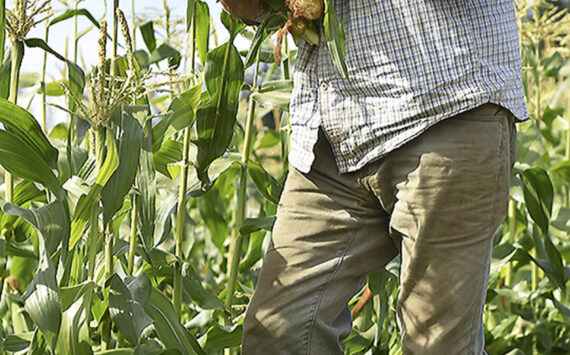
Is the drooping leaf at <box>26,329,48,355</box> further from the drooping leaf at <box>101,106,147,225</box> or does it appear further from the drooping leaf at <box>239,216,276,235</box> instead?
the drooping leaf at <box>239,216,276,235</box>

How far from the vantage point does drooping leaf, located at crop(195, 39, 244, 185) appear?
73.0 inches

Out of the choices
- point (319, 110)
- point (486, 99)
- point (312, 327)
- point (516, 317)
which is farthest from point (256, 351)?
point (516, 317)

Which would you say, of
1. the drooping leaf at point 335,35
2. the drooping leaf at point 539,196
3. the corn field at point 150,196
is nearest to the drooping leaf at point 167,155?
the corn field at point 150,196

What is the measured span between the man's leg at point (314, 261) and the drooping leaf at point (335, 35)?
0.27 m

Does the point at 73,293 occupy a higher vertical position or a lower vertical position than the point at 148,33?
lower

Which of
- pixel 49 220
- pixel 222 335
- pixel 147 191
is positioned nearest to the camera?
pixel 49 220

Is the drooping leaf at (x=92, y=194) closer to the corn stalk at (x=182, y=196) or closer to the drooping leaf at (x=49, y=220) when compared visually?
the drooping leaf at (x=49, y=220)

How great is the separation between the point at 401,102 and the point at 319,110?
0.20 meters

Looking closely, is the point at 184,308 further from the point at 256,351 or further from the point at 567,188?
the point at 567,188

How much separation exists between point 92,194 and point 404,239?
64cm

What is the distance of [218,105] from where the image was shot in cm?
187

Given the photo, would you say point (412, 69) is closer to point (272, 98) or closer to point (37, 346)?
point (272, 98)

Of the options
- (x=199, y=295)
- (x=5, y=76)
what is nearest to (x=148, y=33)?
(x=5, y=76)

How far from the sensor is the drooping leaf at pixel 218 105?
1855 mm
